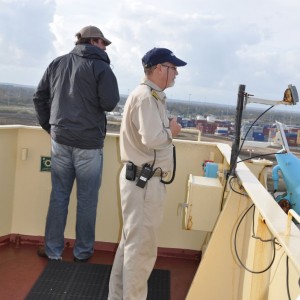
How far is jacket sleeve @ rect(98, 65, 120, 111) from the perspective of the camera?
113 inches

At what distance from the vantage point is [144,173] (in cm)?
226

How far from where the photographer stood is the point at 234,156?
7.70 ft

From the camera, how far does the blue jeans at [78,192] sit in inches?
118

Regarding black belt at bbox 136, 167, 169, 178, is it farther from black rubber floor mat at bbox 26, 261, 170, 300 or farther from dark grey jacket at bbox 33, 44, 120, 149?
black rubber floor mat at bbox 26, 261, 170, 300

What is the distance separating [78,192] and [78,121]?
58cm

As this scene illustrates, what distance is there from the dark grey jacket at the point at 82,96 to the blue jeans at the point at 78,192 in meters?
0.10

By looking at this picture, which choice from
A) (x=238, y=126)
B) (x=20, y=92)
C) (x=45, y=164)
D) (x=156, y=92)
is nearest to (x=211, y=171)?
(x=238, y=126)

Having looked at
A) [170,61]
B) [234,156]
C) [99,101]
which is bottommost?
[234,156]

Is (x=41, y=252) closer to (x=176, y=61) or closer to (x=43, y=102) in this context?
(x=43, y=102)

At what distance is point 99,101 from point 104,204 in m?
1.03

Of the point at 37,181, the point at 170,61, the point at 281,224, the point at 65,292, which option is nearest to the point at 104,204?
the point at 37,181

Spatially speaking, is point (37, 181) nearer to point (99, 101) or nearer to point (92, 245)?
point (92, 245)

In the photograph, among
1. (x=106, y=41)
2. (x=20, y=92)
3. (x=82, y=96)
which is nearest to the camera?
(x=82, y=96)

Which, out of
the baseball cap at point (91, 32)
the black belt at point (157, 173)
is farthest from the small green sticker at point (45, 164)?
the black belt at point (157, 173)
